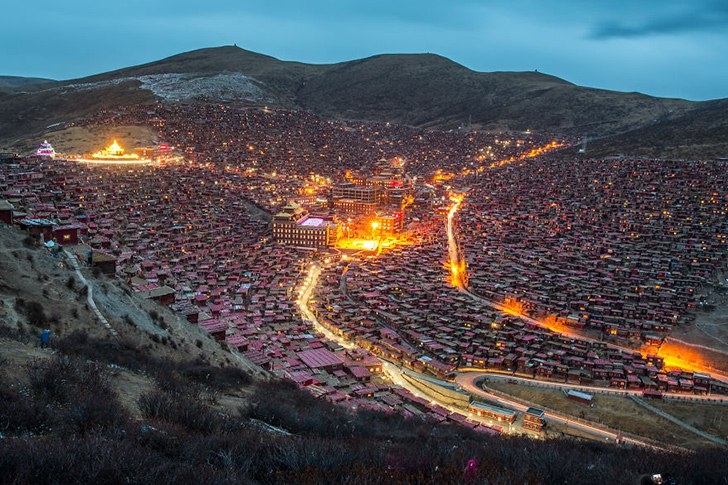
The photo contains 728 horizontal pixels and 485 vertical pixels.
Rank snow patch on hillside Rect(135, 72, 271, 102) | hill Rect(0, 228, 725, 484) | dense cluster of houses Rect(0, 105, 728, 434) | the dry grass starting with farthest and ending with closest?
snow patch on hillside Rect(135, 72, 271, 102) → the dry grass → dense cluster of houses Rect(0, 105, 728, 434) → hill Rect(0, 228, 725, 484)

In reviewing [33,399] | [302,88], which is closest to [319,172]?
[33,399]

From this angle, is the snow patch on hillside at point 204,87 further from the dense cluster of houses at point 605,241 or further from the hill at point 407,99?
the dense cluster of houses at point 605,241

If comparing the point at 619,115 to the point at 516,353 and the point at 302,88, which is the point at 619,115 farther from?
the point at 516,353

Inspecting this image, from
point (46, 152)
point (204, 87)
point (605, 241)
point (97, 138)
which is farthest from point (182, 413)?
point (204, 87)

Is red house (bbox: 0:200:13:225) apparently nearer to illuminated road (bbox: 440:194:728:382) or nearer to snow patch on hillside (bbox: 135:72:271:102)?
illuminated road (bbox: 440:194:728:382)

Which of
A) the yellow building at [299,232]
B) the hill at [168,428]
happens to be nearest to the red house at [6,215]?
the hill at [168,428]

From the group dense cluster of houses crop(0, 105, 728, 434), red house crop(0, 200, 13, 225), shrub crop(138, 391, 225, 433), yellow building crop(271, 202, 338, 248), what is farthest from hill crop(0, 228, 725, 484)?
yellow building crop(271, 202, 338, 248)

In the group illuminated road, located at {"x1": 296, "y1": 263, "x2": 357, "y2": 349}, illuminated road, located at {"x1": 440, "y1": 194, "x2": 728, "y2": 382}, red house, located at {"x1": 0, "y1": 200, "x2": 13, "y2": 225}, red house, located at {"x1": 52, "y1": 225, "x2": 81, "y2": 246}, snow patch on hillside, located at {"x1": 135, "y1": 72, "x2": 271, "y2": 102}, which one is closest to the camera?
red house, located at {"x1": 0, "y1": 200, "x2": 13, "y2": 225}
